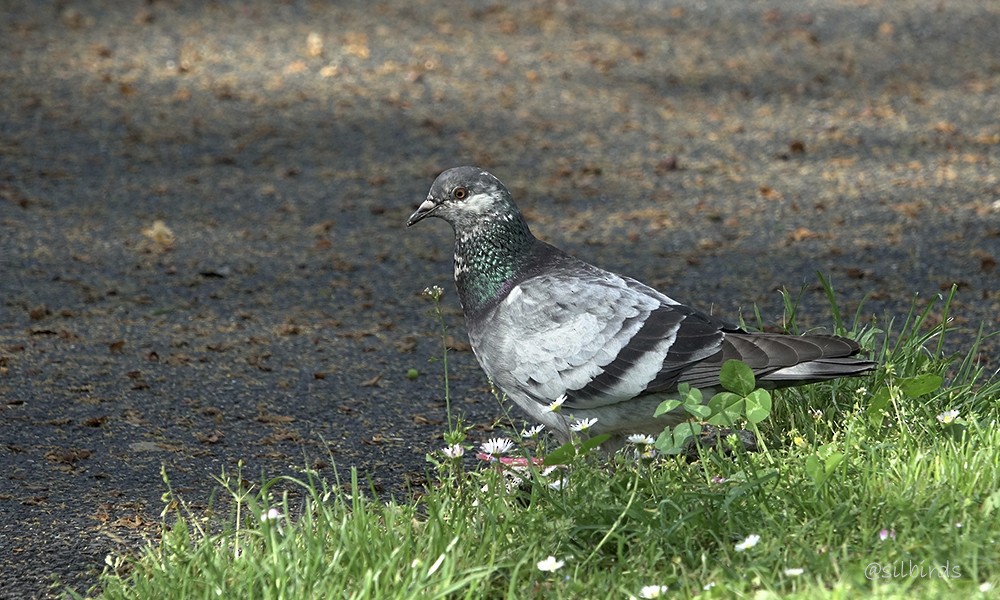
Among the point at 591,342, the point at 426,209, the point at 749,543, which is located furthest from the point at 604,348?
the point at 749,543

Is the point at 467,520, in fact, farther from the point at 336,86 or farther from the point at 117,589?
the point at 336,86

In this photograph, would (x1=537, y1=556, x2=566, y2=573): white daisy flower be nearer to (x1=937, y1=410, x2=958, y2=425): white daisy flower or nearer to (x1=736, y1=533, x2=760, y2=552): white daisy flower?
(x1=736, y1=533, x2=760, y2=552): white daisy flower

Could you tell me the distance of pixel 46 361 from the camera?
17.7 feet

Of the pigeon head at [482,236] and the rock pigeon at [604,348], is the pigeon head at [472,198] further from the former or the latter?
the rock pigeon at [604,348]

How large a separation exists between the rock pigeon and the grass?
0.77 feet

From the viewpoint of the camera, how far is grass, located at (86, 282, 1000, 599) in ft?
10.4

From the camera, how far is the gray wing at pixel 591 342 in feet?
13.1

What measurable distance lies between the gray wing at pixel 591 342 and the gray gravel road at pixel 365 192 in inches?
13.7

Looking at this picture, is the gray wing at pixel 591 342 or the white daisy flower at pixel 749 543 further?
the gray wing at pixel 591 342

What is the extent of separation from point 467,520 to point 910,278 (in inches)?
139

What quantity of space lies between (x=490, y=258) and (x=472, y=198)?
8.8 inches

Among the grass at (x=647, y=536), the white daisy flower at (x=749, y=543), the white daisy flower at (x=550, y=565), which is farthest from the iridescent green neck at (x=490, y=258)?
the white daisy flower at (x=749, y=543)

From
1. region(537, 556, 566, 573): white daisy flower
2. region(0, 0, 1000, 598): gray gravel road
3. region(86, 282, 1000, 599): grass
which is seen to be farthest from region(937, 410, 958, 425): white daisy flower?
region(0, 0, 1000, 598): gray gravel road

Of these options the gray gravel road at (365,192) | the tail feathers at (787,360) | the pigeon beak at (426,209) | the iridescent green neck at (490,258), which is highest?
the pigeon beak at (426,209)
